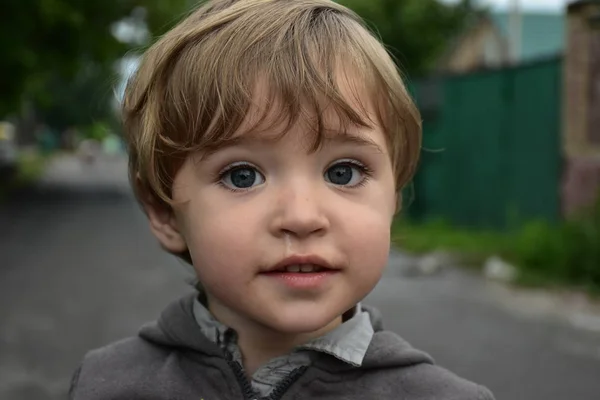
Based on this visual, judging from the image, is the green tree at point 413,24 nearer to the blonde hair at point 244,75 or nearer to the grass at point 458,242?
the grass at point 458,242

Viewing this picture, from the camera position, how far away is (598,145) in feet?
24.1

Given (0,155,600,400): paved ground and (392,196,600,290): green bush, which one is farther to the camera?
(392,196,600,290): green bush

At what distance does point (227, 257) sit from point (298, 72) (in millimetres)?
289

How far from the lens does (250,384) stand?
52.9 inches

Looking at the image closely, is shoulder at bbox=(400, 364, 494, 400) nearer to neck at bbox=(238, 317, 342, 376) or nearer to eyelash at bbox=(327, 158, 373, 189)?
neck at bbox=(238, 317, 342, 376)

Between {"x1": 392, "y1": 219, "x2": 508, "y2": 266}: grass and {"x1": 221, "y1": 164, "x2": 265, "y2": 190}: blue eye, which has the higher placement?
{"x1": 221, "y1": 164, "x2": 265, "y2": 190}: blue eye

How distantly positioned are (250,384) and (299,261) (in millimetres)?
282

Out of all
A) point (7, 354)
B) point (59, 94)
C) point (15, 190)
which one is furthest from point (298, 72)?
point (59, 94)

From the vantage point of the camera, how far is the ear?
4.63ft

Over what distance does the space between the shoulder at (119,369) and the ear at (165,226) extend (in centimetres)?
19

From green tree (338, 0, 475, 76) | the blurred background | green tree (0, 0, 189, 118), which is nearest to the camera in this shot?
the blurred background

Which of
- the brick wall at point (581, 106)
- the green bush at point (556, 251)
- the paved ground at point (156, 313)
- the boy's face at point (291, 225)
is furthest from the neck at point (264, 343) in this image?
the brick wall at point (581, 106)

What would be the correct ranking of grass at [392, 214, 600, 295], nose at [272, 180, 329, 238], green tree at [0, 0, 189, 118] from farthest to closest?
green tree at [0, 0, 189, 118] < grass at [392, 214, 600, 295] < nose at [272, 180, 329, 238]

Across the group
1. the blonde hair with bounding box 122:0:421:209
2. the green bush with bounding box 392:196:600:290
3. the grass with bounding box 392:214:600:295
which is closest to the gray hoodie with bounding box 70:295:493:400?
the blonde hair with bounding box 122:0:421:209
